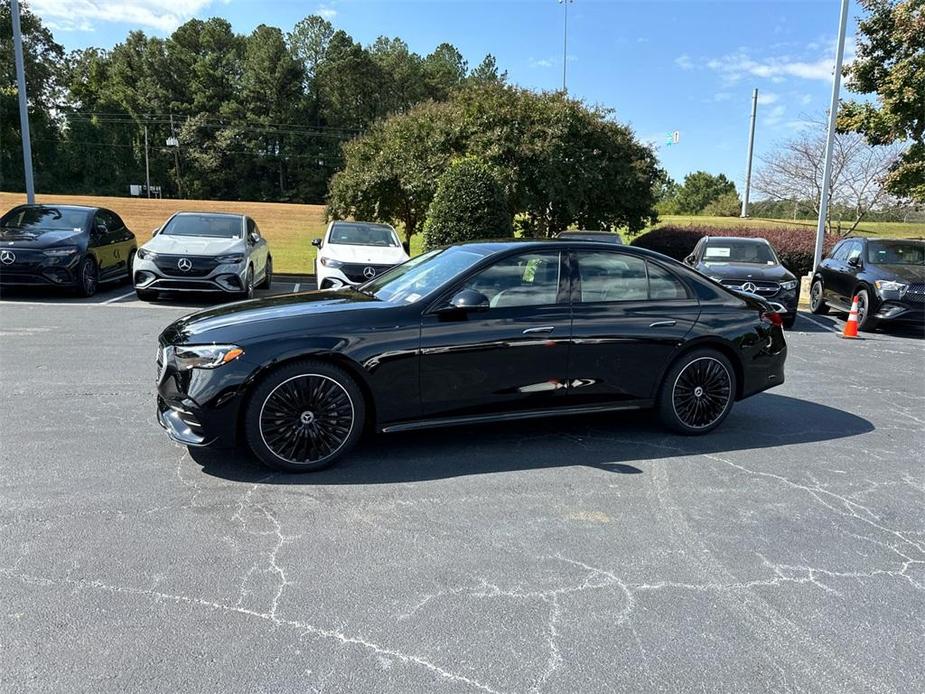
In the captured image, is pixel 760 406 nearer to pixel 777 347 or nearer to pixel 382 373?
pixel 777 347

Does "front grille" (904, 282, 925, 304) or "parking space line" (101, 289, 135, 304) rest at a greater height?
"front grille" (904, 282, 925, 304)

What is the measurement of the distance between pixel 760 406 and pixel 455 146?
13.4 meters

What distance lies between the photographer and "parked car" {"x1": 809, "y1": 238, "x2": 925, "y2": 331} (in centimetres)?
1079

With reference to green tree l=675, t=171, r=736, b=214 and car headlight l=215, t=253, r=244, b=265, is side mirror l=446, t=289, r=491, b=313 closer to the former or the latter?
car headlight l=215, t=253, r=244, b=265

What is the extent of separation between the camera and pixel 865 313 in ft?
37.4

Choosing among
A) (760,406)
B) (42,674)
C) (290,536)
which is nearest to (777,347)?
(760,406)

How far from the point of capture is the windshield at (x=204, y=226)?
Answer: 11961 mm

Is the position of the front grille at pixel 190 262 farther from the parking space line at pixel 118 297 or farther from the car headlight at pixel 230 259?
the parking space line at pixel 118 297

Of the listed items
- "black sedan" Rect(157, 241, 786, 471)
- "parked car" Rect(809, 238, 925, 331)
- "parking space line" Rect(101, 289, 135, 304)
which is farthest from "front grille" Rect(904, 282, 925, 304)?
"parking space line" Rect(101, 289, 135, 304)

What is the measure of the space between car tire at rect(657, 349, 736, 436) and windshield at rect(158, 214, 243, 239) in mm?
9220

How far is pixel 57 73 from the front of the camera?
203ft

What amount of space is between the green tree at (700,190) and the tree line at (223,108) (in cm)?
3452

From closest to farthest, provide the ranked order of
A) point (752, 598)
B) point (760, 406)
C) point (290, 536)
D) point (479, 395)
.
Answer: point (752, 598), point (290, 536), point (479, 395), point (760, 406)

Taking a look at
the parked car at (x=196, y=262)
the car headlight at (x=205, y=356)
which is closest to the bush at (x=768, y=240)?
the parked car at (x=196, y=262)
